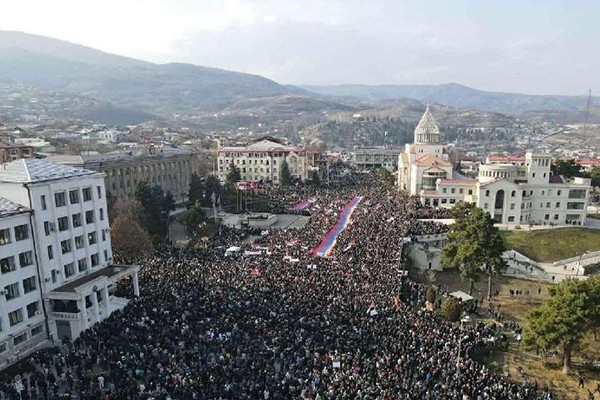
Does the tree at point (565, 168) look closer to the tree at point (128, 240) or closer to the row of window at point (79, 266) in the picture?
the tree at point (128, 240)

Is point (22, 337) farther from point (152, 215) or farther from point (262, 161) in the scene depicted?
point (262, 161)

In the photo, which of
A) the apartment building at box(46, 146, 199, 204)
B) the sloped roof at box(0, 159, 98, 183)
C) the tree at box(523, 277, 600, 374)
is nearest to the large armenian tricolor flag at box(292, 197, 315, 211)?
the apartment building at box(46, 146, 199, 204)

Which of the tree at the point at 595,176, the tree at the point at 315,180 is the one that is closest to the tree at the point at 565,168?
the tree at the point at 595,176

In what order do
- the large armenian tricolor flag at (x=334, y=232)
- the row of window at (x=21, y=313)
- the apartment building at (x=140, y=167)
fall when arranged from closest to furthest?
the row of window at (x=21, y=313)
the large armenian tricolor flag at (x=334, y=232)
the apartment building at (x=140, y=167)

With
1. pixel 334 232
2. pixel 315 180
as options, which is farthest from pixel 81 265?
pixel 315 180

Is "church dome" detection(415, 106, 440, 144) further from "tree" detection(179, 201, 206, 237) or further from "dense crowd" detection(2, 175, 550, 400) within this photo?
"dense crowd" detection(2, 175, 550, 400)

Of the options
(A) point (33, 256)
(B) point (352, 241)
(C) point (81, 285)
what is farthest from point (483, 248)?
(A) point (33, 256)

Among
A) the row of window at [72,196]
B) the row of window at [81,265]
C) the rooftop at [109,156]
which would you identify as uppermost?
the row of window at [72,196]

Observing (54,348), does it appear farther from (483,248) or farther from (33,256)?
(483,248)
